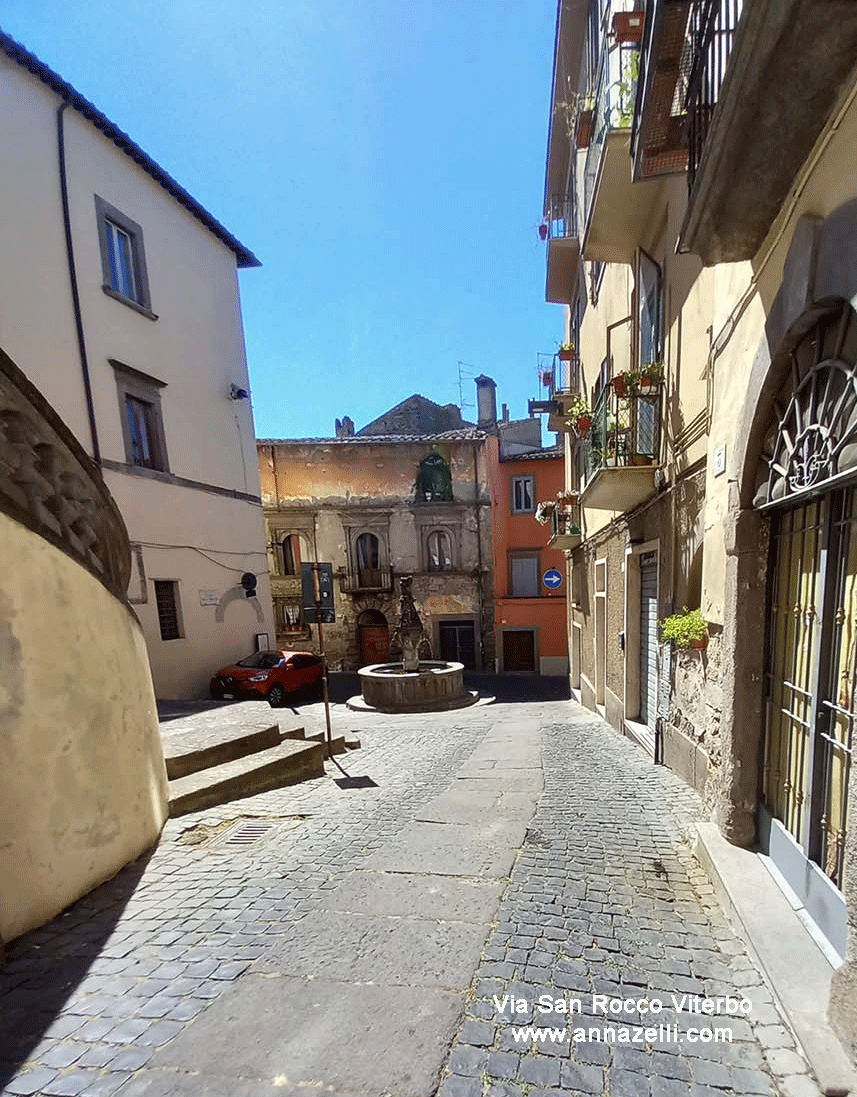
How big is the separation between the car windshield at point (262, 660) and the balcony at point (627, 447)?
9406mm

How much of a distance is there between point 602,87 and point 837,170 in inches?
193

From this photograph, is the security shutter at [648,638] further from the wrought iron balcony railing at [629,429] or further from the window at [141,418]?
the window at [141,418]

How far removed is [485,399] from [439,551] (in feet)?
25.9

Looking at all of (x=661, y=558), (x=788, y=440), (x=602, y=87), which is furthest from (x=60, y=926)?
(x=602, y=87)

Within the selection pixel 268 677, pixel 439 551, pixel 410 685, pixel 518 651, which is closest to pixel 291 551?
pixel 439 551

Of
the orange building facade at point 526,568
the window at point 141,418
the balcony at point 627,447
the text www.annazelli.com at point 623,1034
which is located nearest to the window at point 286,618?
the orange building facade at point 526,568

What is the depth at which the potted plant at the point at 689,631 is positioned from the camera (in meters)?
3.78

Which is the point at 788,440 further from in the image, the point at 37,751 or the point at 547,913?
the point at 37,751

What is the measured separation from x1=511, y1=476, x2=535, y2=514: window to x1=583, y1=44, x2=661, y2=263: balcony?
14.0 metres

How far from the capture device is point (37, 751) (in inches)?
103

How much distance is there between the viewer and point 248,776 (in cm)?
463

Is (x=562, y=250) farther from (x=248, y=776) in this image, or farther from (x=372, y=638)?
(x=372, y=638)

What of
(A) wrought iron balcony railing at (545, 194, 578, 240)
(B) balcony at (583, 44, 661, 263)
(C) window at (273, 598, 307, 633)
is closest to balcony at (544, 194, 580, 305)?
(A) wrought iron balcony railing at (545, 194, 578, 240)

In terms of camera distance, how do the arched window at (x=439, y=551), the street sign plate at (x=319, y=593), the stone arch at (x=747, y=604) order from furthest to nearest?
Result: the arched window at (x=439, y=551), the street sign plate at (x=319, y=593), the stone arch at (x=747, y=604)
